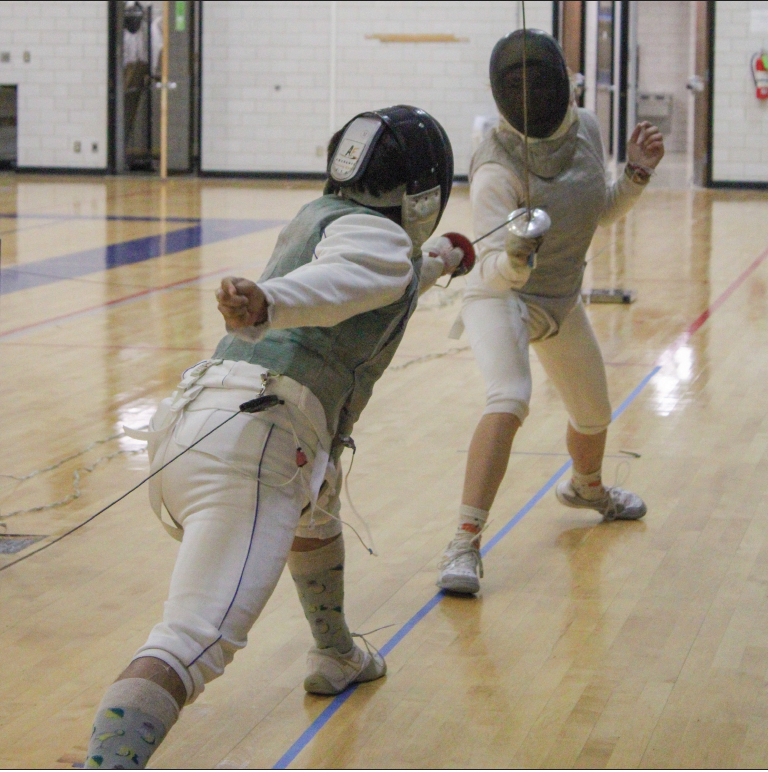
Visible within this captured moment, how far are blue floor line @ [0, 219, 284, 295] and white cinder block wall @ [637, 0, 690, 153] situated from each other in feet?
35.6

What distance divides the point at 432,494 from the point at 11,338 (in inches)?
118

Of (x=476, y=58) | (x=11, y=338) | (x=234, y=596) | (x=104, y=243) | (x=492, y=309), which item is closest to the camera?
(x=234, y=596)

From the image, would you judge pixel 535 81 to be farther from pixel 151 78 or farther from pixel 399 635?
pixel 151 78

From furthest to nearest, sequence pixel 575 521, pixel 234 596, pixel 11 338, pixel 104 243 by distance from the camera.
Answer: pixel 104 243 < pixel 11 338 < pixel 575 521 < pixel 234 596

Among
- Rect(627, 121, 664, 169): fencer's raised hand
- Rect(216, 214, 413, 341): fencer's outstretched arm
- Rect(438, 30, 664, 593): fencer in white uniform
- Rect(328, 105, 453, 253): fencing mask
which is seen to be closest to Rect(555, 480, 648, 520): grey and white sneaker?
Rect(438, 30, 664, 593): fencer in white uniform

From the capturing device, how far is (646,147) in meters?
2.85

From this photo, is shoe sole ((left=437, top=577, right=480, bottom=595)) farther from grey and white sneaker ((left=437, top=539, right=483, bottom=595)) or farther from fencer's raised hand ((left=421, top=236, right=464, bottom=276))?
fencer's raised hand ((left=421, top=236, right=464, bottom=276))

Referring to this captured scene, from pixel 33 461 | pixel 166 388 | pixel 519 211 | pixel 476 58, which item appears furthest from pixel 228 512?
pixel 476 58

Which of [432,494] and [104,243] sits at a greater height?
[104,243]

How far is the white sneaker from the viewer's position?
2178 millimetres

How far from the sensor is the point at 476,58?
1398 centimetres

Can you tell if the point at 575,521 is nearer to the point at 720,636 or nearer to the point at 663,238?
the point at 720,636

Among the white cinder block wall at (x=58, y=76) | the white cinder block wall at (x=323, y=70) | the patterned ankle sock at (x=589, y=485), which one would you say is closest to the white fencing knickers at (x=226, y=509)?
the patterned ankle sock at (x=589, y=485)

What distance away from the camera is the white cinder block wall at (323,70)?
1402 cm
